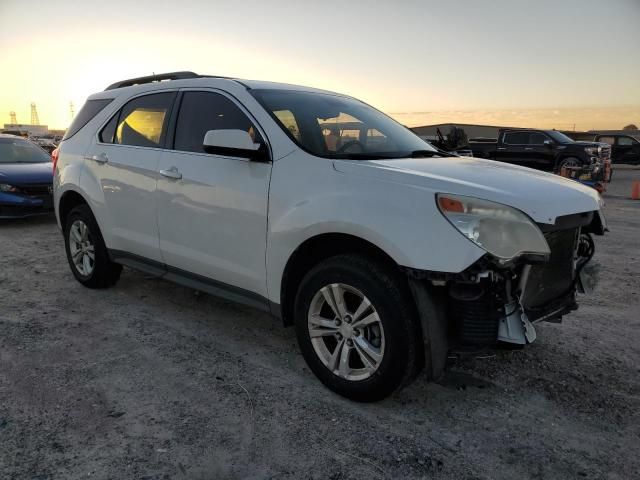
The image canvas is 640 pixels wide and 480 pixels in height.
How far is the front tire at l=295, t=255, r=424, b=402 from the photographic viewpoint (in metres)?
2.65

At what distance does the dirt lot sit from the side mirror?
1432mm

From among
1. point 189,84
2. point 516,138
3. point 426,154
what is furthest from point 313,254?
point 516,138

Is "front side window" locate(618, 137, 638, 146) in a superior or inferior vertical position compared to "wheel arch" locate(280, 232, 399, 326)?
superior

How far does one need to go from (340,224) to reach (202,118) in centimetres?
165

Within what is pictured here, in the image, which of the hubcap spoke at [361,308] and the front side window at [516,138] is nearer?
the hubcap spoke at [361,308]

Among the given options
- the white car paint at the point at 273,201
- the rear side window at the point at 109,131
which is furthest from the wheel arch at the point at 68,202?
the rear side window at the point at 109,131

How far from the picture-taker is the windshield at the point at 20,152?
31.0ft

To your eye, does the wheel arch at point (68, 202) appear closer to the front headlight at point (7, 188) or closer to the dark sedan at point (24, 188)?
the dark sedan at point (24, 188)

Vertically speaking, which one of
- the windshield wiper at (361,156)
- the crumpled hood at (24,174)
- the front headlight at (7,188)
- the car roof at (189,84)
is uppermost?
the car roof at (189,84)

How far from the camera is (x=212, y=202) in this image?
3.50m

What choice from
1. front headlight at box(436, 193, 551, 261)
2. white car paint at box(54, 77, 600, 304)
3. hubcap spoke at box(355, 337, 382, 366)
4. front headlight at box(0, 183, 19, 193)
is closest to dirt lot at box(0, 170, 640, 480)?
hubcap spoke at box(355, 337, 382, 366)

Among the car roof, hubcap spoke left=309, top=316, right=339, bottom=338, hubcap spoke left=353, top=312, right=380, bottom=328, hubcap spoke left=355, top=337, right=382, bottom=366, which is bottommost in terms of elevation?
hubcap spoke left=355, top=337, right=382, bottom=366

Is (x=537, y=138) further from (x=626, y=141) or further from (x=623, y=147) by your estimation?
(x=626, y=141)

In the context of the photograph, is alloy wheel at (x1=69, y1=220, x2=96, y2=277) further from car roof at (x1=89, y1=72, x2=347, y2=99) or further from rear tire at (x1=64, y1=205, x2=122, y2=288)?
car roof at (x1=89, y1=72, x2=347, y2=99)
